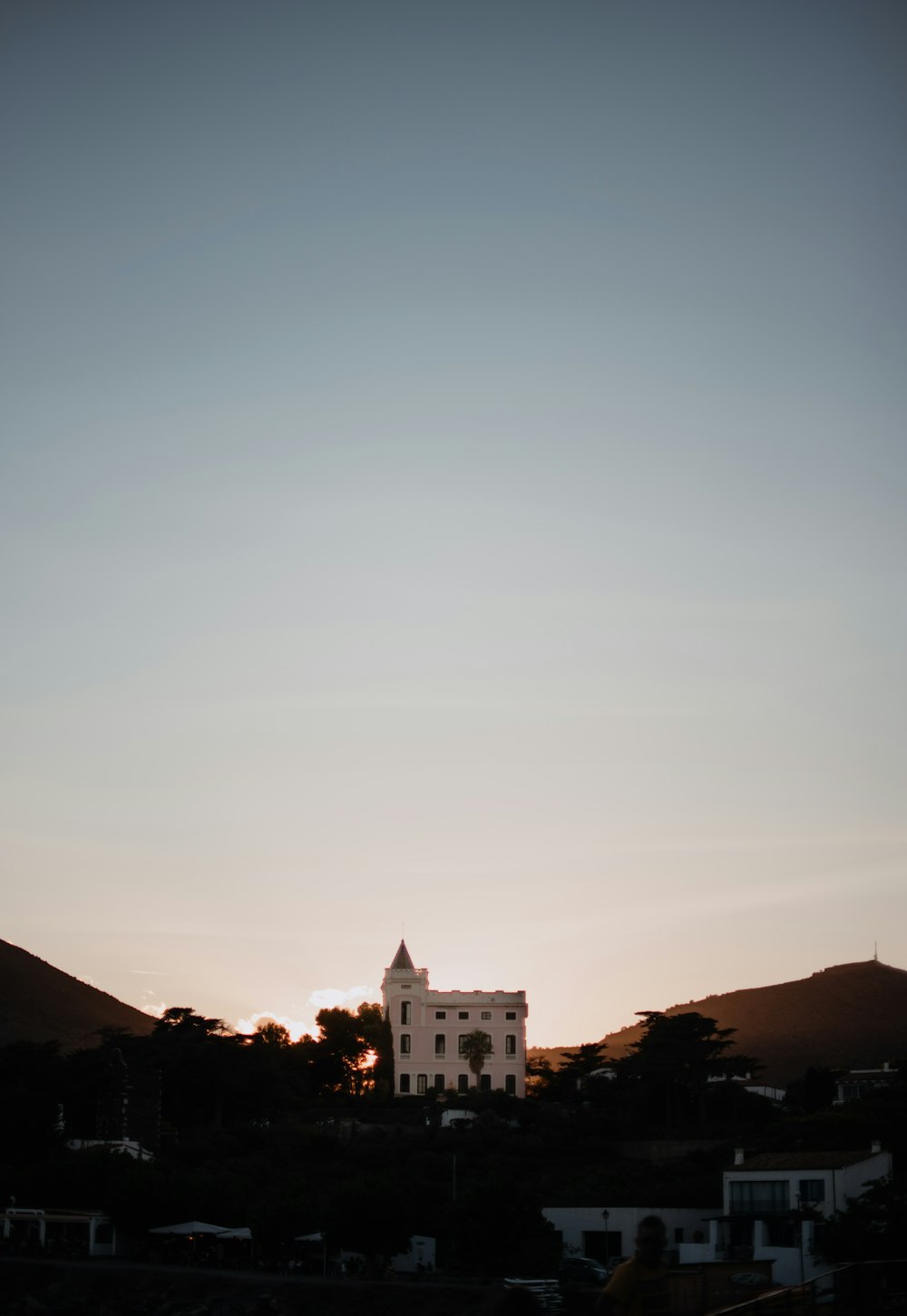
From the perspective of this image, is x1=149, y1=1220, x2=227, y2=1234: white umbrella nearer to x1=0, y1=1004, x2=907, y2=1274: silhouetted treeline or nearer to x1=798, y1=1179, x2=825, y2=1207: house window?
x1=0, y1=1004, x2=907, y2=1274: silhouetted treeline

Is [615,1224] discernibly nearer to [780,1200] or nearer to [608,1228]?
[608,1228]

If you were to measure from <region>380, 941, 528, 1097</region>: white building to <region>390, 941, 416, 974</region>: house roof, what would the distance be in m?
1.67

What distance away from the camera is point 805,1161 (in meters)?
51.2

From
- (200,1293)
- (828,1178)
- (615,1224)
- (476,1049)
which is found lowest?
(200,1293)

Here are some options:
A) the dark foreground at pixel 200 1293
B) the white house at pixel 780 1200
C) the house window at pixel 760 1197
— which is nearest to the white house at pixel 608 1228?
the white house at pixel 780 1200

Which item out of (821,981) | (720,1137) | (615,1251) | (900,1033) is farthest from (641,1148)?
(821,981)

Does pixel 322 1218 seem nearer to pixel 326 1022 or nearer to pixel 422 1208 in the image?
pixel 422 1208

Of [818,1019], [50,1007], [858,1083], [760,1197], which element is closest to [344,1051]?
[858,1083]

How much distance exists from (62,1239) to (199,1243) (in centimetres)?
545

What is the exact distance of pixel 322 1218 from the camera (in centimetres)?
5088

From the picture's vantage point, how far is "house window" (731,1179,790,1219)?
165 ft

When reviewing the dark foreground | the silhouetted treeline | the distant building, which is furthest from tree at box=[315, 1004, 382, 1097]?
the dark foreground

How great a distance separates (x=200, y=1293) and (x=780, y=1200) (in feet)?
70.7

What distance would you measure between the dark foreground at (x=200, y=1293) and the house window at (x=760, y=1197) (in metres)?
10.6
